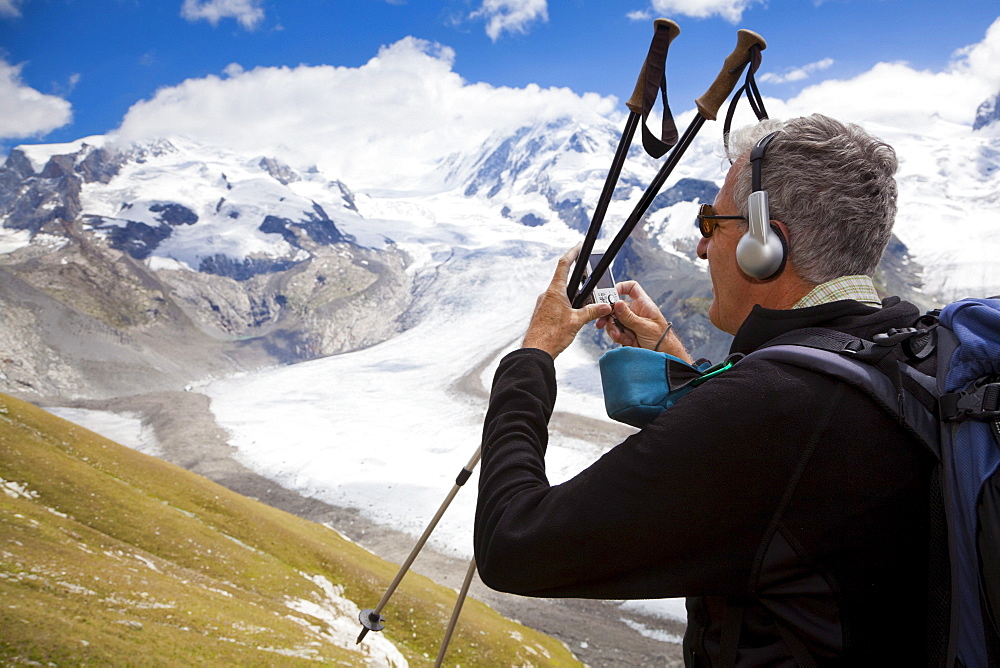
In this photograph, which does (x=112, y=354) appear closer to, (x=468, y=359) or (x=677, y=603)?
(x=468, y=359)

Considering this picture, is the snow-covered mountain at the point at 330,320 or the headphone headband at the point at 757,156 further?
the snow-covered mountain at the point at 330,320

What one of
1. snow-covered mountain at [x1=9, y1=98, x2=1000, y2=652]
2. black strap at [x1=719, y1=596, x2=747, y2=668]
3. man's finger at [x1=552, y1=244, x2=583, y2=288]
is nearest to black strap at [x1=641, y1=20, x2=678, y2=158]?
man's finger at [x1=552, y1=244, x2=583, y2=288]

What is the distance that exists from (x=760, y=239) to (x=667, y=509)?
102 cm

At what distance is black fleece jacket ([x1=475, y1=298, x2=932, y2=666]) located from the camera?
5.98 feet

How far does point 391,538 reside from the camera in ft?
169

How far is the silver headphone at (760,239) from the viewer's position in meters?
2.23

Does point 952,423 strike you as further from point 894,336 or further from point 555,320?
point 555,320

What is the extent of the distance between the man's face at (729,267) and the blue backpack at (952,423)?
46cm

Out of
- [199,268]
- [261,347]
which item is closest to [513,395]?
[261,347]

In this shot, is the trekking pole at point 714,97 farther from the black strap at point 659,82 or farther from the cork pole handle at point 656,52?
the cork pole handle at point 656,52

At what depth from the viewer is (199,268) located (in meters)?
178

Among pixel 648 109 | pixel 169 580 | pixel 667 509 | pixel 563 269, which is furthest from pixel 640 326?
pixel 169 580

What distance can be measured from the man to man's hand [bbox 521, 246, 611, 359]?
646 mm

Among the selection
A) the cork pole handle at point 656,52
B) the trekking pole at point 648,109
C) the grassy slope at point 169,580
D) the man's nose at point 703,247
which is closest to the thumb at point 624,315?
the trekking pole at point 648,109
